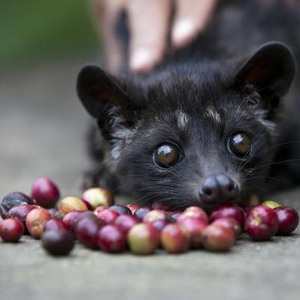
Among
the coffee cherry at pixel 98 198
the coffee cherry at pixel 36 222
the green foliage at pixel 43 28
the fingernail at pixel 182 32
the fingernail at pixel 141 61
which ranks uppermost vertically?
the green foliage at pixel 43 28

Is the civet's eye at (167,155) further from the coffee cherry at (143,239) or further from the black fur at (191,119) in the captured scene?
the coffee cherry at (143,239)

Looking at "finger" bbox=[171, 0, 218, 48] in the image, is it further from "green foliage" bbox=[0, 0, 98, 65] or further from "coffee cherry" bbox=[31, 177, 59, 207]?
"green foliage" bbox=[0, 0, 98, 65]

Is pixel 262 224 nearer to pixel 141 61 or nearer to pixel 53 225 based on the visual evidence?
pixel 53 225

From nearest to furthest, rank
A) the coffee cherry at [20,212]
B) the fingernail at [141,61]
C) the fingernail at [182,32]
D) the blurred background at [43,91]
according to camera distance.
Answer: the coffee cherry at [20,212] < the fingernail at [141,61] < the fingernail at [182,32] < the blurred background at [43,91]

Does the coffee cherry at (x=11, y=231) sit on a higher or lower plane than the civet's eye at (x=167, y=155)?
lower

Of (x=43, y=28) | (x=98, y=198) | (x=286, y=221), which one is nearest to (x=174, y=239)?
(x=286, y=221)

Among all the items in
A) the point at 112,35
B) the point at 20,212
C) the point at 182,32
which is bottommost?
the point at 20,212

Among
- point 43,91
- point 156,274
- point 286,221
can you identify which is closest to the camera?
point 156,274

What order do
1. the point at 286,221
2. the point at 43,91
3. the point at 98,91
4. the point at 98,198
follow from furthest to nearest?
the point at 43,91 → the point at 98,91 → the point at 98,198 → the point at 286,221

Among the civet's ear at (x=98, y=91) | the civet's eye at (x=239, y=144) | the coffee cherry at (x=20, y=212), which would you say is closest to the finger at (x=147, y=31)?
the civet's ear at (x=98, y=91)
